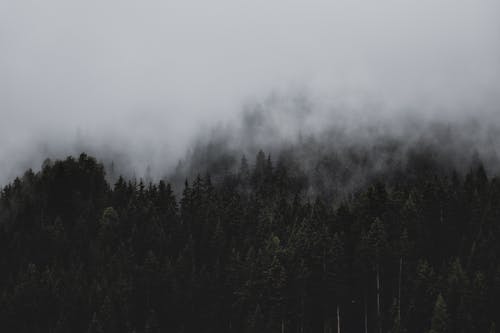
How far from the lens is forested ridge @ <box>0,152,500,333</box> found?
86.4 metres

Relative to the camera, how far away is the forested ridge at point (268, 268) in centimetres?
8644

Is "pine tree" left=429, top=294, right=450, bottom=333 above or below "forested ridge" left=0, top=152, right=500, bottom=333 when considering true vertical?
below

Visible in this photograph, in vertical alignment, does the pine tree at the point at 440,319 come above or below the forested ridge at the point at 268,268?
below

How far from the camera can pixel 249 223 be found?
120812mm

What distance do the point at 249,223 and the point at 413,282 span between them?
40165 mm

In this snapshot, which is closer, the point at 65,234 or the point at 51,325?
the point at 51,325

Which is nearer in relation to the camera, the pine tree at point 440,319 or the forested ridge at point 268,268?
the pine tree at point 440,319

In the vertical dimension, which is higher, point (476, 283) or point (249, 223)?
point (249, 223)

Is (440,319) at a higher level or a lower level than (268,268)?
lower

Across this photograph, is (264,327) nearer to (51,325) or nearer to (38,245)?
(51,325)

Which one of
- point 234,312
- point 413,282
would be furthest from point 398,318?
point 234,312

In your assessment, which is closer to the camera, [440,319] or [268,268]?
[440,319]

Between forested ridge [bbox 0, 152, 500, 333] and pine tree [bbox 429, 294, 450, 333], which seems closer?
pine tree [bbox 429, 294, 450, 333]

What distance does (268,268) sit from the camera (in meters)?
89.1
